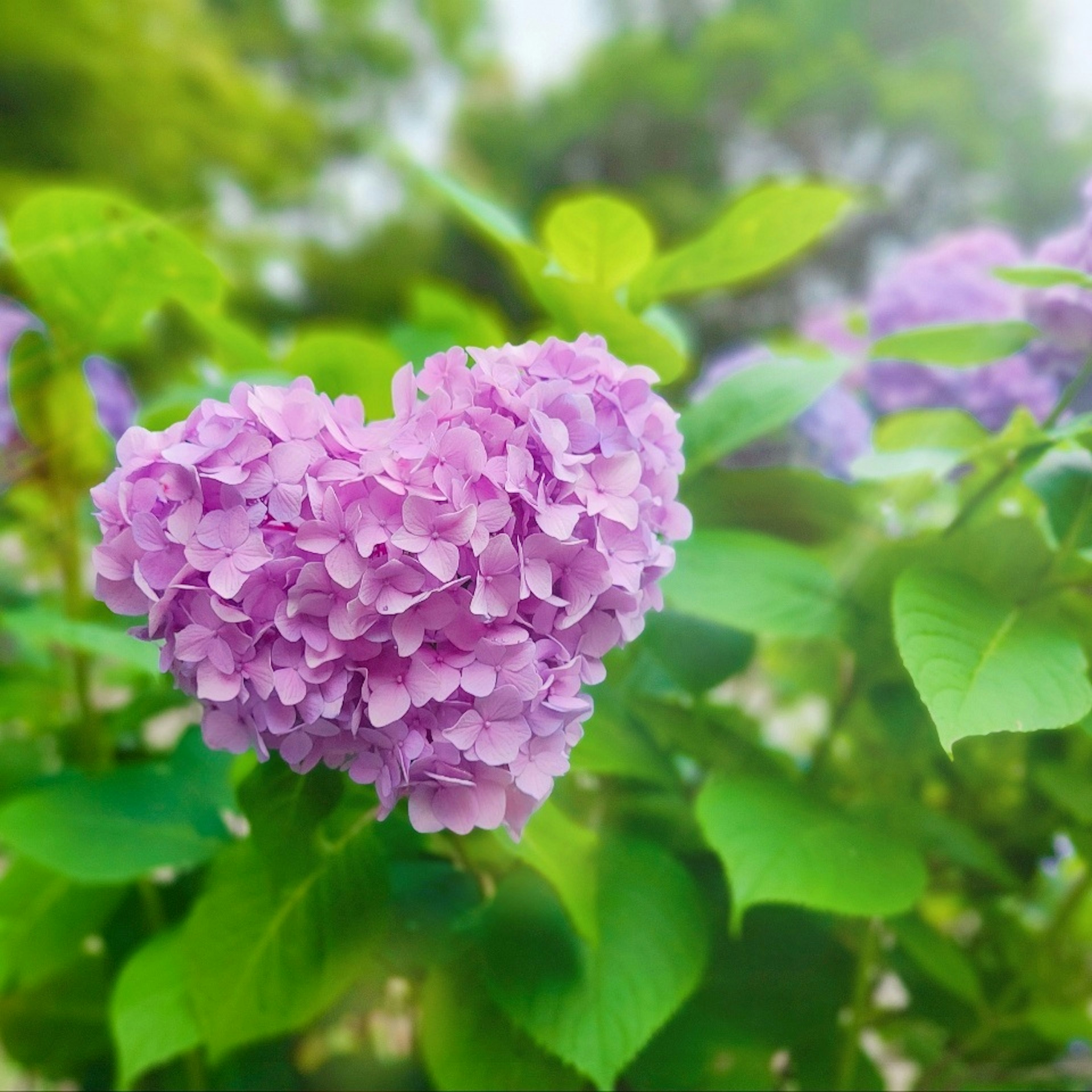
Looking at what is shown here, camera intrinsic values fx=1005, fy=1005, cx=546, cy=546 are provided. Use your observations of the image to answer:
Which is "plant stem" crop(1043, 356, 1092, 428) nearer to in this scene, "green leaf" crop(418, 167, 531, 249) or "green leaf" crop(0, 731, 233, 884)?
"green leaf" crop(418, 167, 531, 249)

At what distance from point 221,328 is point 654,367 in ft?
0.85

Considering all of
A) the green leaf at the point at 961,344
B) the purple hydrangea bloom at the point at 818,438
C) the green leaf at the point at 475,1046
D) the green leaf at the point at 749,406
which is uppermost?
the green leaf at the point at 961,344

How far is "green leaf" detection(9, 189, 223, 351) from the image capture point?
0.53 m

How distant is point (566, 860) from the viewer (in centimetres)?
42

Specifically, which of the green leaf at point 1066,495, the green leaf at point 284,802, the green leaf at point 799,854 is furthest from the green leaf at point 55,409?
the green leaf at point 1066,495

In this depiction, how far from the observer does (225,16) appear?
7203 millimetres

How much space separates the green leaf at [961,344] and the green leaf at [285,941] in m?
0.33

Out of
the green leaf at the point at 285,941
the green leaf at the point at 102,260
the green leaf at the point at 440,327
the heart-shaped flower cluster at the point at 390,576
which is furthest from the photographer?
the green leaf at the point at 440,327

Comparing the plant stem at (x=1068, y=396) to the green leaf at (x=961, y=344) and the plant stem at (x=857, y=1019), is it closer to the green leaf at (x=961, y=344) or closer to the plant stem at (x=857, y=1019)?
the green leaf at (x=961, y=344)

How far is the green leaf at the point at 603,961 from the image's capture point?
40 centimetres

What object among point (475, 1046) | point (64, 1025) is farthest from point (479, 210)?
point (64, 1025)

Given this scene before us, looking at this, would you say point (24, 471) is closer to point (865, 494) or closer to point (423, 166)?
point (423, 166)

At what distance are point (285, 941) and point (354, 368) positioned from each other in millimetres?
279

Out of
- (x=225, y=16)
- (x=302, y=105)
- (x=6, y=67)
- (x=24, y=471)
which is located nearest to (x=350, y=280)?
(x=302, y=105)
